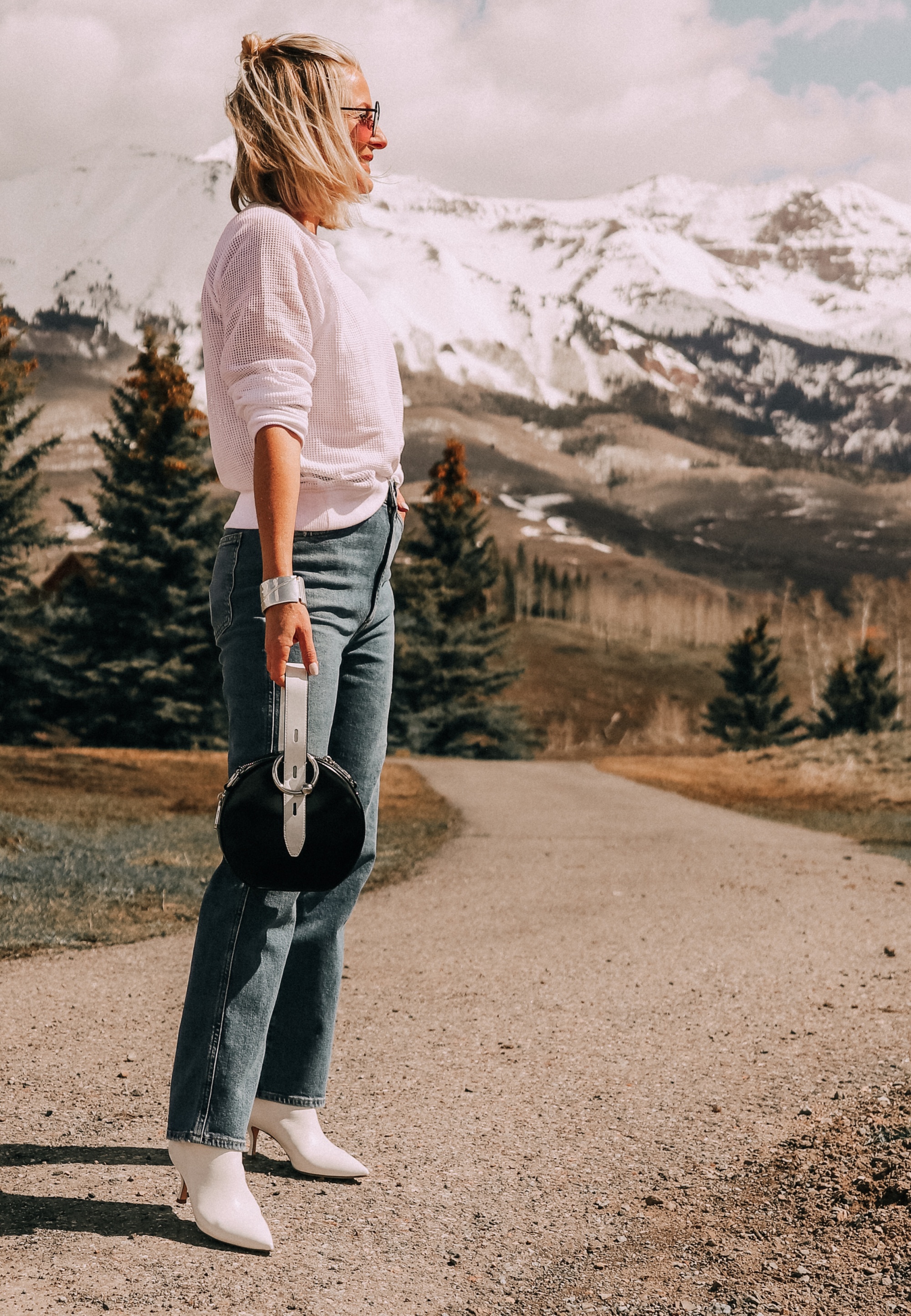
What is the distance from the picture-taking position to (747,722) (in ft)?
171

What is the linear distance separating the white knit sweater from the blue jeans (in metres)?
0.11

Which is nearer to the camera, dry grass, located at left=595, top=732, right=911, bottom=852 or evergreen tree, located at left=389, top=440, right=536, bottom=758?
dry grass, located at left=595, top=732, right=911, bottom=852

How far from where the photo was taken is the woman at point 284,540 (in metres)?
2.34

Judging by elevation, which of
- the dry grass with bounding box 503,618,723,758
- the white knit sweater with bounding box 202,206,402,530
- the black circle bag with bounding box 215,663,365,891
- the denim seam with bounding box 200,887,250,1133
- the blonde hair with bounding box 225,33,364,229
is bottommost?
the dry grass with bounding box 503,618,723,758

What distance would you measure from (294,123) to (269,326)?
0.46 m

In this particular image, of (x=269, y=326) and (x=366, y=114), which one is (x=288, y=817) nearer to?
(x=269, y=326)

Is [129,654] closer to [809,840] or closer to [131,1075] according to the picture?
[809,840]

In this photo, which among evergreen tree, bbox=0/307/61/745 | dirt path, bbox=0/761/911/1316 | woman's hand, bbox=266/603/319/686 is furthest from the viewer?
evergreen tree, bbox=0/307/61/745

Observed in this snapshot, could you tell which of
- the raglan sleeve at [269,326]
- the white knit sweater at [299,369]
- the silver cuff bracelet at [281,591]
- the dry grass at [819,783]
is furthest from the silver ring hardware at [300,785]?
the dry grass at [819,783]

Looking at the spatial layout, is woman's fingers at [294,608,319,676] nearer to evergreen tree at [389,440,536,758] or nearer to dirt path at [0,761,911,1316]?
dirt path at [0,761,911,1316]

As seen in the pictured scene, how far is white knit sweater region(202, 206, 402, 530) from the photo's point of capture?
7.88ft

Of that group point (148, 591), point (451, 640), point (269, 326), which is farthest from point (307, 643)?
point (451, 640)

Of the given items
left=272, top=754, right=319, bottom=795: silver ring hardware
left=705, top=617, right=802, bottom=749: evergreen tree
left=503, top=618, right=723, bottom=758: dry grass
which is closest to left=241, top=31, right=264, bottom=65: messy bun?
left=272, top=754, right=319, bottom=795: silver ring hardware

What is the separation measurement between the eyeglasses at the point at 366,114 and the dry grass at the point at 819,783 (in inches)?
378
